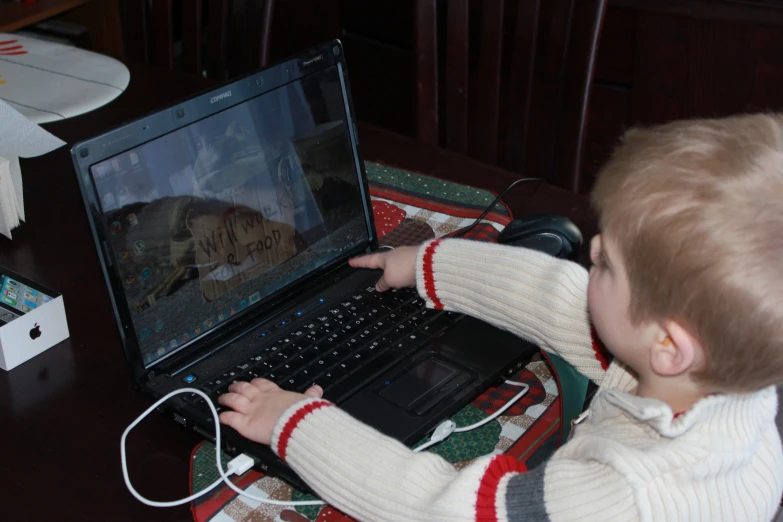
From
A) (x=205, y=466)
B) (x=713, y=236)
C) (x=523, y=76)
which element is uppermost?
(x=713, y=236)

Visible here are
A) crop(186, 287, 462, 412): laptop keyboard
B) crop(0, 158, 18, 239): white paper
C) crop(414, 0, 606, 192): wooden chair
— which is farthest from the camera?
crop(414, 0, 606, 192): wooden chair

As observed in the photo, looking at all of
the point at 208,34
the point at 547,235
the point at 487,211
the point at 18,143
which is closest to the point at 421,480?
the point at 547,235

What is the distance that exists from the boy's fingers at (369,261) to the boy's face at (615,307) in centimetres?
32

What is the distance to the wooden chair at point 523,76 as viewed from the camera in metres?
1.44

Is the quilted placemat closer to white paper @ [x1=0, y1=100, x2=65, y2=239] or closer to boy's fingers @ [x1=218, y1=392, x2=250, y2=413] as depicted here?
boy's fingers @ [x1=218, y1=392, x2=250, y2=413]

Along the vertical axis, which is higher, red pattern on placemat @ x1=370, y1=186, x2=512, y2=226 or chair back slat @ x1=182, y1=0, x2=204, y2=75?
chair back slat @ x1=182, y1=0, x2=204, y2=75

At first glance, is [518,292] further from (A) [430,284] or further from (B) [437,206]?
(B) [437,206]

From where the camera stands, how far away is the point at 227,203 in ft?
3.07

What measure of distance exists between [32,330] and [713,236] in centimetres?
70

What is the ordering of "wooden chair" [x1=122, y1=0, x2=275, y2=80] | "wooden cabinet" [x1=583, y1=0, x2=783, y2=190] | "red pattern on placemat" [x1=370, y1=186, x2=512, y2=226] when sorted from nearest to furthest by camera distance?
"red pattern on placemat" [x1=370, y1=186, x2=512, y2=226], "wooden chair" [x1=122, y1=0, x2=275, y2=80], "wooden cabinet" [x1=583, y1=0, x2=783, y2=190]

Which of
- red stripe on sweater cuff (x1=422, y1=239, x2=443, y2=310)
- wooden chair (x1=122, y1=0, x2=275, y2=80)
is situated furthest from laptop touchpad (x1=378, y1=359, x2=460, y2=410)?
wooden chair (x1=122, y1=0, x2=275, y2=80)

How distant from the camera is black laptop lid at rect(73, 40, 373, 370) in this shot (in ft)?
2.77

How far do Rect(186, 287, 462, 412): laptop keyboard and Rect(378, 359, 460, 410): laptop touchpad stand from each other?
0.03 m

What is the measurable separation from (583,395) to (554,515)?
0.26 metres
